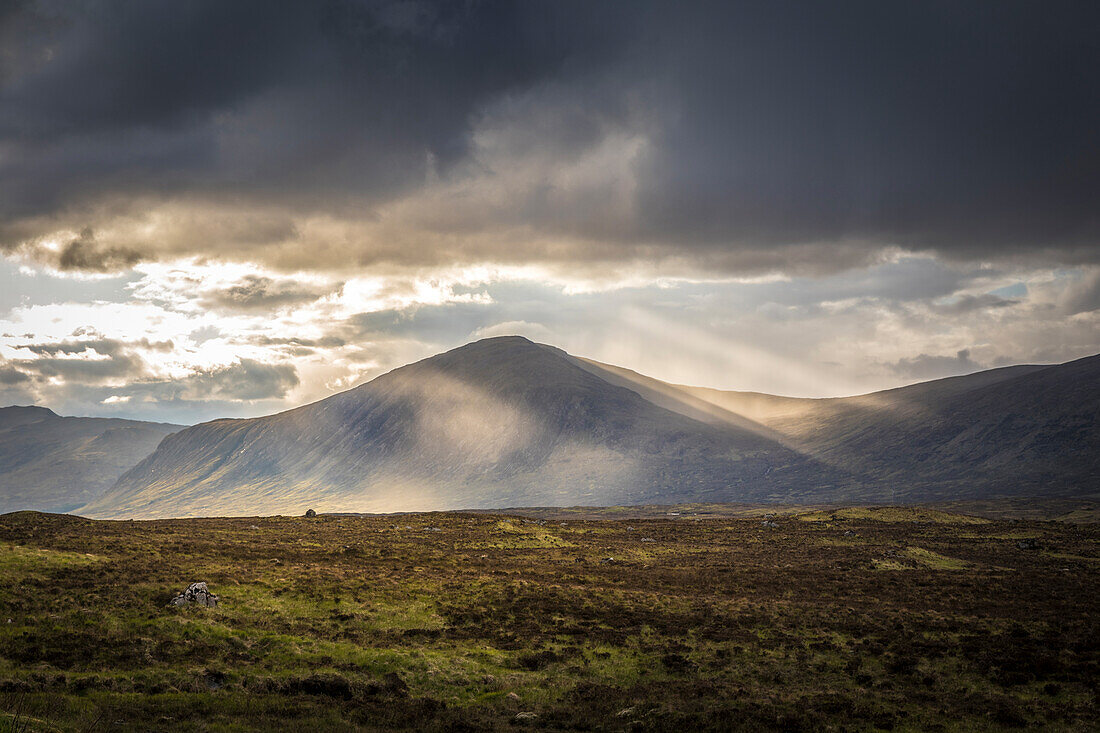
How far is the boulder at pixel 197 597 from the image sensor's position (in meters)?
47.3

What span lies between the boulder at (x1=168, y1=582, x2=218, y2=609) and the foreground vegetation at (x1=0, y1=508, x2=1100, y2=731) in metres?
0.87

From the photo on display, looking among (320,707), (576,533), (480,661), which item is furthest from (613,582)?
(576,533)

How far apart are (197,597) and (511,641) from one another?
21.9 m

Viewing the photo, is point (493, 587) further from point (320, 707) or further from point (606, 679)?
point (320, 707)

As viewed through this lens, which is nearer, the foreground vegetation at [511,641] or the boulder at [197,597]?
the foreground vegetation at [511,641]

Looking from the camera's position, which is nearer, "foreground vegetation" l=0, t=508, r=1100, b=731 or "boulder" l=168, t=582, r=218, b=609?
"foreground vegetation" l=0, t=508, r=1100, b=731

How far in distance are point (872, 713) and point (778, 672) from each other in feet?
27.1

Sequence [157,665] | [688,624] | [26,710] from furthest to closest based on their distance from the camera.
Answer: [688,624] → [157,665] → [26,710]

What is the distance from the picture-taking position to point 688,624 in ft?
172

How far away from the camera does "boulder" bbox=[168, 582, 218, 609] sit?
4734cm

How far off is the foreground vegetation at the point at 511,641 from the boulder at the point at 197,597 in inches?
34.2

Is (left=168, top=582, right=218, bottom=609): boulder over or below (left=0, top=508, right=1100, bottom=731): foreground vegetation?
over

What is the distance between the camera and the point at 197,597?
4806cm

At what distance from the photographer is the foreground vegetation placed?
34.0 meters
